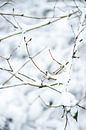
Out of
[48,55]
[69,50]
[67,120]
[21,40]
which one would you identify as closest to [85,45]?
[69,50]

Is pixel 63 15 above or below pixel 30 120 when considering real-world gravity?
above

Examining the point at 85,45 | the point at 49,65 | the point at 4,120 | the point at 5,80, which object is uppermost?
the point at 85,45

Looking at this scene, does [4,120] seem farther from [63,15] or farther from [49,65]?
[63,15]

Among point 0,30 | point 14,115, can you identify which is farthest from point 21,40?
point 14,115

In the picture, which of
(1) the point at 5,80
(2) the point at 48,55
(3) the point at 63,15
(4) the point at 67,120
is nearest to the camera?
(4) the point at 67,120

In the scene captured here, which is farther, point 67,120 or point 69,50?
point 69,50

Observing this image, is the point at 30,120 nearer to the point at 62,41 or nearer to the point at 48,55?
the point at 48,55

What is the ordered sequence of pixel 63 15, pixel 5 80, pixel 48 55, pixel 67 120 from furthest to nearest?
1. pixel 63 15
2. pixel 48 55
3. pixel 5 80
4. pixel 67 120
